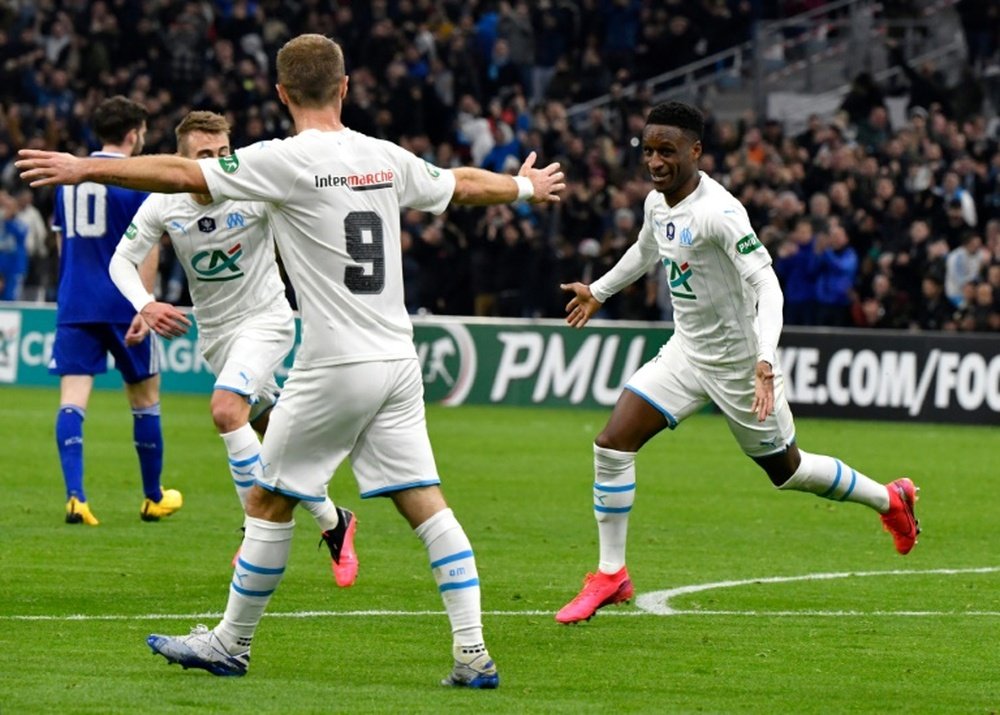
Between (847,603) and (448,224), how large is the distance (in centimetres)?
1885

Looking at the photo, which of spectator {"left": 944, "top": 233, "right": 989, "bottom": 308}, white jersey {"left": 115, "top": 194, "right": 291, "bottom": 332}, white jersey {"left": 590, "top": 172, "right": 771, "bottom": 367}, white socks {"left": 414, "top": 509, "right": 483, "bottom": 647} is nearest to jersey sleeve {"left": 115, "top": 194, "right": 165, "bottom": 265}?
white jersey {"left": 115, "top": 194, "right": 291, "bottom": 332}

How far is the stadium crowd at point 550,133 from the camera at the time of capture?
981 inches

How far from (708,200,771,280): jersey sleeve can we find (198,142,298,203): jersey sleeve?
2.70 m

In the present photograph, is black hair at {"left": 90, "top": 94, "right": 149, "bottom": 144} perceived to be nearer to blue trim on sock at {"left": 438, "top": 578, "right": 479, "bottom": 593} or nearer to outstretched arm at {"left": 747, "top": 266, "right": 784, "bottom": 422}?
outstretched arm at {"left": 747, "top": 266, "right": 784, "bottom": 422}

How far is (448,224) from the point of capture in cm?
2830

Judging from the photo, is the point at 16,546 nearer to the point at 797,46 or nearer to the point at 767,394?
the point at 767,394

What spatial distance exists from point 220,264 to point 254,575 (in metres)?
3.72

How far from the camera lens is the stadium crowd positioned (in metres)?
24.9

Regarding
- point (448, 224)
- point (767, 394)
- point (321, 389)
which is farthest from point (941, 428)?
point (321, 389)

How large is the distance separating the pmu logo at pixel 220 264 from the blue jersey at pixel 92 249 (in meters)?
2.00

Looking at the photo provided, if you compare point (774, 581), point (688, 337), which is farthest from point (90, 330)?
point (774, 581)

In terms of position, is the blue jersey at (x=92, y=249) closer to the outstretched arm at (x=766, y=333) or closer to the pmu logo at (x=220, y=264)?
the pmu logo at (x=220, y=264)

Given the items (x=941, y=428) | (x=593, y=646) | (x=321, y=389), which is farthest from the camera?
(x=941, y=428)

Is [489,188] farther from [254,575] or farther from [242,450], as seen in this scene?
[242,450]
